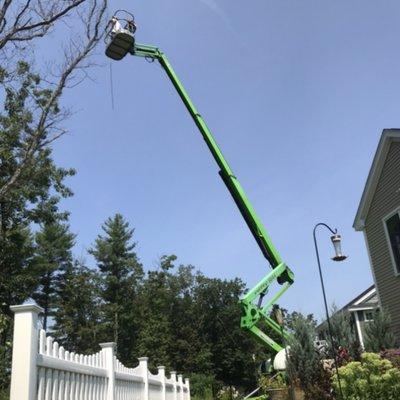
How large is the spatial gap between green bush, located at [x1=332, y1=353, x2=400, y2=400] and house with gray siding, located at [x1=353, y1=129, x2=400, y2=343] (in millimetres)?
5334

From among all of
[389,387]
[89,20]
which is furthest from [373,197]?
[89,20]

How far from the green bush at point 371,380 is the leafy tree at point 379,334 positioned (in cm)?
422

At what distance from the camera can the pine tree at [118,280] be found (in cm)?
4141

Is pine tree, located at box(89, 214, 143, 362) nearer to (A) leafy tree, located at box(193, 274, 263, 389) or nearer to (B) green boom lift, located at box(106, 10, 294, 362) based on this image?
(A) leafy tree, located at box(193, 274, 263, 389)

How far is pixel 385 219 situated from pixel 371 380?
644 cm

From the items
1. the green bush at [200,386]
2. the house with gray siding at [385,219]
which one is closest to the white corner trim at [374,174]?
the house with gray siding at [385,219]

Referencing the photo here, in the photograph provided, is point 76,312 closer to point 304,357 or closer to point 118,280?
point 118,280

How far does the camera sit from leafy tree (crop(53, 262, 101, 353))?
132 ft

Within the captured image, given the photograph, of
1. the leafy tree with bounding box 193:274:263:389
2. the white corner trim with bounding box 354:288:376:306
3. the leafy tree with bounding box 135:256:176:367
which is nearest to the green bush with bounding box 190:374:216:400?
the leafy tree with bounding box 135:256:176:367

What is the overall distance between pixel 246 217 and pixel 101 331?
85.9 feet

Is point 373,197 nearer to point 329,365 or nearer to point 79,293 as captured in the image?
point 329,365

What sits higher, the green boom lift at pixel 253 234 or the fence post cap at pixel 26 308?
the green boom lift at pixel 253 234

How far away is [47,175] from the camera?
2253 centimetres

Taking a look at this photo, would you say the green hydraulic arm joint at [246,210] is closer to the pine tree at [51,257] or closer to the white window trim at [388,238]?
the white window trim at [388,238]
